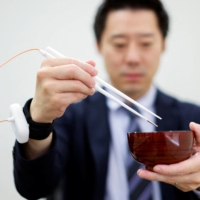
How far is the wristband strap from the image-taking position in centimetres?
65

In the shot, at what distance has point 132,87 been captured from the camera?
3.83 ft

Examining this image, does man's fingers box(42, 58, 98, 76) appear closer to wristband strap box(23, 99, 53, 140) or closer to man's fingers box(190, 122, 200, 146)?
wristband strap box(23, 99, 53, 140)

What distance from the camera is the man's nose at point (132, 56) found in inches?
45.0

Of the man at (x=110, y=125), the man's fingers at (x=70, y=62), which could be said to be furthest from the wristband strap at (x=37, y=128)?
the man's fingers at (x=70, y=62)

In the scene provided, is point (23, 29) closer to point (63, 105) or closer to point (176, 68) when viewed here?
point (176, 68)

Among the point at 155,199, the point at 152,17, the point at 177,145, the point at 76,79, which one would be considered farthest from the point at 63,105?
the point at 152,17

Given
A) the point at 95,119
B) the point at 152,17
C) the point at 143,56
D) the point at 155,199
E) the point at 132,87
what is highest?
the point at 152,17

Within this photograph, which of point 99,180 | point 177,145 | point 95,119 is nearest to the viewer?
point 177,145

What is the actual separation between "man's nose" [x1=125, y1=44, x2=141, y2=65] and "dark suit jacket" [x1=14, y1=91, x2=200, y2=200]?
0.57 feet

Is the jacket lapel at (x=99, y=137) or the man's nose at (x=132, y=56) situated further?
the man's nose at (x=132, y=56)

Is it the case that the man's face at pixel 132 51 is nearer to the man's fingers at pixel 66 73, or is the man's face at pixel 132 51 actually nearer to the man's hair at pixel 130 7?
the man's hair at pixel 130 7

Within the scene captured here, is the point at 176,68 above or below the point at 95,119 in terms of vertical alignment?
above

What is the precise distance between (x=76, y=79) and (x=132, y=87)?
0.59 meters

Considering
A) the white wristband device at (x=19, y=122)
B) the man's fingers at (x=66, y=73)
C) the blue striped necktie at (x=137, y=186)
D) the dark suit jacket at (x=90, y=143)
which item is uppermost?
the man's fingers at (x=66, y=73)
